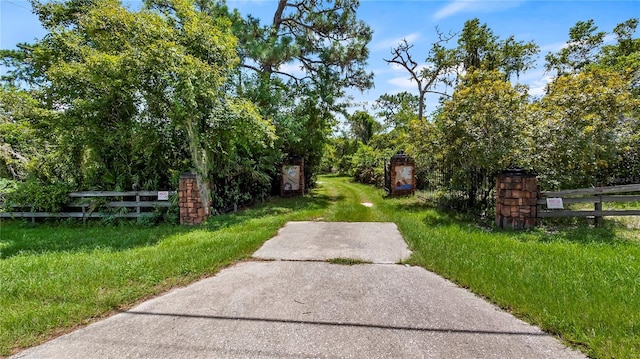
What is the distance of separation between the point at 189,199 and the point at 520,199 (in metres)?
7.62

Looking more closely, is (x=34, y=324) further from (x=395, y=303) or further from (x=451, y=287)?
(x=451, y=287)

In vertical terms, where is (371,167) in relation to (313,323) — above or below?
above

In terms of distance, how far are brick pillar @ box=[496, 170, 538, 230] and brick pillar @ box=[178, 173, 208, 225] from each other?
7225 mm

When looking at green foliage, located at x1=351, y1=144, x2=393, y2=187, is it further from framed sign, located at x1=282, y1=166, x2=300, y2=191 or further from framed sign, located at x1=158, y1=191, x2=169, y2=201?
framed sign, located at x1=158, y1=191, x2=169, y2=201

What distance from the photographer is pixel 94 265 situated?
4367mm

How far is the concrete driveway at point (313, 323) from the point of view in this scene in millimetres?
2396

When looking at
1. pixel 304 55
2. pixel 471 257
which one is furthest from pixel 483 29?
pixel 471 257

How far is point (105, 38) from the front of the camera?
679 cm

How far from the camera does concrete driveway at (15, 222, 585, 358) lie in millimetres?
2396

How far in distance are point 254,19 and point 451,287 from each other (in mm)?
12577

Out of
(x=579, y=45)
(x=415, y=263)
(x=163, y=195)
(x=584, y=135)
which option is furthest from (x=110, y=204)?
(x=579, y=45)

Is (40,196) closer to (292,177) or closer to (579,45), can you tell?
(292,177)

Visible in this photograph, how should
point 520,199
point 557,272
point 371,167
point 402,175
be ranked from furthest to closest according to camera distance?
point 371,167, point 402,175, point 520,199, point 557,272

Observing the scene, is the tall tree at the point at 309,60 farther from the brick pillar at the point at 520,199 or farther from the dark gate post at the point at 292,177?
the brick pillar at the point at 520,199
